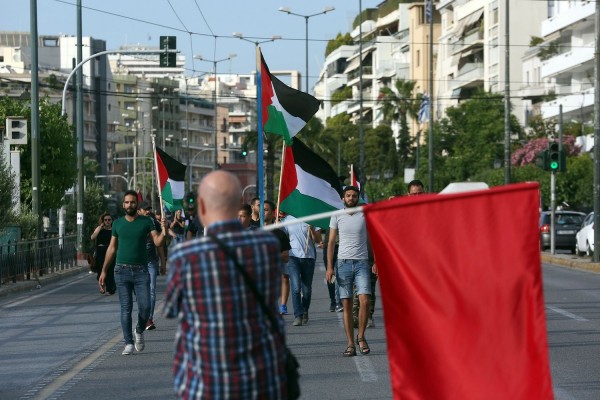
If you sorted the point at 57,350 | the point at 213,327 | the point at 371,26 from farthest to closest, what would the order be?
the point at 371,26 < the point at 57,350 < the point at 213,327

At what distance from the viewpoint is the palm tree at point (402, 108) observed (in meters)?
108

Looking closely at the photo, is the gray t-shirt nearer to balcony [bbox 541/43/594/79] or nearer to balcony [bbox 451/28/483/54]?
balcony [bbox 541/43/594/79]

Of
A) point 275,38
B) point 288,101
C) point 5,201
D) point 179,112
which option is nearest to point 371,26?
point 179,112

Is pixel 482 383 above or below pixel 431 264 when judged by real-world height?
below

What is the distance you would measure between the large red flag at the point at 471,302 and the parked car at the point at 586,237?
33.0 meters

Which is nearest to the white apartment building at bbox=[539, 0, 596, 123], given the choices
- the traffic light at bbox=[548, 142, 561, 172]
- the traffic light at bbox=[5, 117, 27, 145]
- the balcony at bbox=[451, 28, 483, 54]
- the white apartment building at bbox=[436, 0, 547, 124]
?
the white apartment building at bbox=[436, 0, 547, 124]

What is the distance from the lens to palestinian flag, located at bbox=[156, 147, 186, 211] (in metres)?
28.0

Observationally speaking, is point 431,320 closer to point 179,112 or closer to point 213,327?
point 213,327

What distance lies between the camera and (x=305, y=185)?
15305 millimetres

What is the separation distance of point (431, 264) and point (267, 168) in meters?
72.9

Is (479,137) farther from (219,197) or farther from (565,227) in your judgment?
(219,197)

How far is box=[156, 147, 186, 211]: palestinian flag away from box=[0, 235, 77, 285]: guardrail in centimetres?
332

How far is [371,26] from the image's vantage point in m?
137

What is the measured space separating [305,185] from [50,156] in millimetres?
27346
